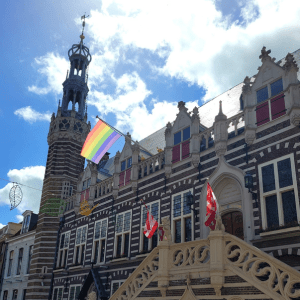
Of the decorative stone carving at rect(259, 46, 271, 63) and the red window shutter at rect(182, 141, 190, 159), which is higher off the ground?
the decorative stone carving at rect(259, 46, 271, 63)

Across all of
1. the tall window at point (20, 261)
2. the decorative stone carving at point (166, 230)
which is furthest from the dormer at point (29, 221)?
the decorative stone carving at point (166, 230)

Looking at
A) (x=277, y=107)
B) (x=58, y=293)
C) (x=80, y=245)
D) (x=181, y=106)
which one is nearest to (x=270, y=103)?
(x=277, y=107)

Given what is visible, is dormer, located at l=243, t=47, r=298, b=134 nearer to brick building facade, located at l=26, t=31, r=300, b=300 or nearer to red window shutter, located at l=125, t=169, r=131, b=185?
brick building facade, located at l=26, t=31, r=300, b=300

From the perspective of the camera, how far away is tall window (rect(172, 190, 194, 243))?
16969 millimetres

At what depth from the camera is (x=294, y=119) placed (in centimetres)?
1356

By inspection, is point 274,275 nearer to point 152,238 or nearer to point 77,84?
point 152,238

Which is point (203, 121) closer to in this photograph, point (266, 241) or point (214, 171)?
point (214, 171)

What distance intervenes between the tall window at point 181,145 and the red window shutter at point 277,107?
16.7 feet

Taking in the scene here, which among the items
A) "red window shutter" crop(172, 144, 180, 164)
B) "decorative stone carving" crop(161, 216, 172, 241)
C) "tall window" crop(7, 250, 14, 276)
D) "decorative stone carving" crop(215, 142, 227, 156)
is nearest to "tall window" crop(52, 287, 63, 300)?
"tall window" crop(7, 250, 14, 276)

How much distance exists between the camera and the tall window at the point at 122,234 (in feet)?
68.4

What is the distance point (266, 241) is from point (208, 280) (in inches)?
139

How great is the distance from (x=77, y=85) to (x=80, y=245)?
16.9m

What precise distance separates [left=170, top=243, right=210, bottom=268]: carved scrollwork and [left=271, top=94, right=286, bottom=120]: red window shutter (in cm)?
647

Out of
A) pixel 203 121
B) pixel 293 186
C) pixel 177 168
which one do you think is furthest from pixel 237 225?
pixel 203 121
